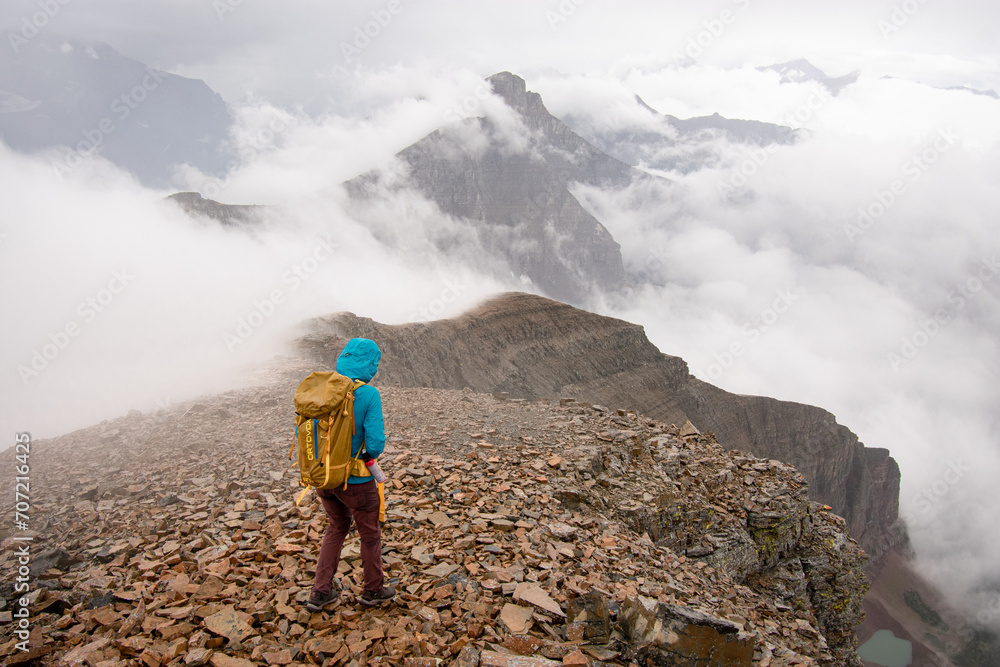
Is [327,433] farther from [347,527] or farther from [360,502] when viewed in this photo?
[347,527]

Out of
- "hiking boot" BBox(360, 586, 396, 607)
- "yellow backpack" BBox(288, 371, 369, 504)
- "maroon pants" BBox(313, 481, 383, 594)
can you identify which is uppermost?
"yellow backpack" BBox(288, 371, 369, 504)

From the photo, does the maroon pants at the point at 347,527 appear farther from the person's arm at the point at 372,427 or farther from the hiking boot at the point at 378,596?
the person's arm at the point at 372,427

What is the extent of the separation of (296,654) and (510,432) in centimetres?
812

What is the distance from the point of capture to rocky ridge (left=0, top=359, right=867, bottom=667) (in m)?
4.97

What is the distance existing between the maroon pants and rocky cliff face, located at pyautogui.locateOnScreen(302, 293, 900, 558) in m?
23.6

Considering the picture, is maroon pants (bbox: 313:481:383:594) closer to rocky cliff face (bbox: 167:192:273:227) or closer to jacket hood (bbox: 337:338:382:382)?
jacket hood (bbox: 337:338:382:382)

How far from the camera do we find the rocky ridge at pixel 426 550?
4.97 m

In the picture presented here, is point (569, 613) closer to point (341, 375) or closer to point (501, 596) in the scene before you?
A: point (501, 596)

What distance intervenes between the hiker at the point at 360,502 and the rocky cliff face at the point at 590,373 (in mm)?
23667

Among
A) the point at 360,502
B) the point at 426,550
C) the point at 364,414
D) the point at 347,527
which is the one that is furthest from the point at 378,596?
the point at 364,414

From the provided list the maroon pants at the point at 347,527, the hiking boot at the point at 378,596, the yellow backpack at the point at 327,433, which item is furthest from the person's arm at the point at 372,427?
the hiking boot at the point at 378,596

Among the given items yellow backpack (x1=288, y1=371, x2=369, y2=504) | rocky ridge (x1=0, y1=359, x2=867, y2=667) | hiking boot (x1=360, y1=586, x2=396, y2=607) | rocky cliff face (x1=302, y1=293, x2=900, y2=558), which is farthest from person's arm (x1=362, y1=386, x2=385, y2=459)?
rocky cliff face (x1=302, y1=293, x2=900, y2=558)

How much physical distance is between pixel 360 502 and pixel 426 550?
5.63 feet

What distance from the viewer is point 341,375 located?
17.0 feet
